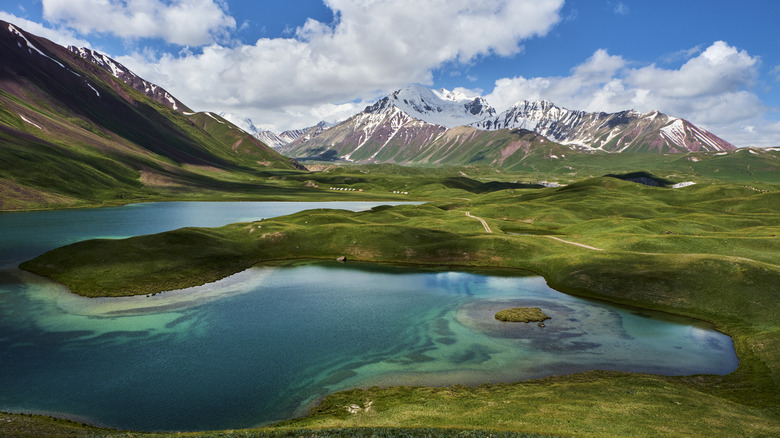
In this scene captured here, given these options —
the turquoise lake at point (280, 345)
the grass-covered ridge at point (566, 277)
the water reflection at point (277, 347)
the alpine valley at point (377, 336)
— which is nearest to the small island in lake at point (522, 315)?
the water reflection at point (277, 347)

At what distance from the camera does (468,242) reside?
4144 inches

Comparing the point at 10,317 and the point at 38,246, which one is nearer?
the point at 10,317

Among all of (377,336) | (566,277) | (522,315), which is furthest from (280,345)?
(566,277)

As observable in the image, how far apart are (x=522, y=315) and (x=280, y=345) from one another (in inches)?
1420

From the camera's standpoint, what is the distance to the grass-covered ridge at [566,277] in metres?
31.6

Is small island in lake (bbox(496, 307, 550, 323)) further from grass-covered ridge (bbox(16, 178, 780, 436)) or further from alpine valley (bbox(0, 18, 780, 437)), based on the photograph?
grass-covered ridge (bbox(16, 178, 780, 436))

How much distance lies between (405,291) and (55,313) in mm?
56233

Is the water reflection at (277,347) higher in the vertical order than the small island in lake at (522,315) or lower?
lower

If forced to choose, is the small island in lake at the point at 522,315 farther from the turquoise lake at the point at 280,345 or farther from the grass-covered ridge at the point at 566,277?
the grass-covered ridge at the point at 566,277

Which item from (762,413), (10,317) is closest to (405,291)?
(762,413)

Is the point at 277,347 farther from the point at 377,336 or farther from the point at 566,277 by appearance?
the point at 566,277

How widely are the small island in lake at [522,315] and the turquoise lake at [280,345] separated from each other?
5.45 ft

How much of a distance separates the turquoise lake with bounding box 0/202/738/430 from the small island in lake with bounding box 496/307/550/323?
65.4 inches

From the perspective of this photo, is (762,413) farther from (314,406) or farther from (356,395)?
(314,406)
